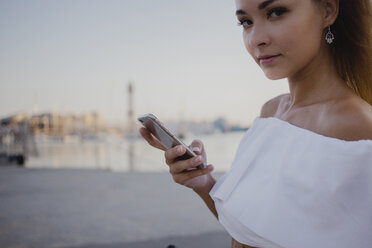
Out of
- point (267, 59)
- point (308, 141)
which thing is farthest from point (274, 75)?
point (308, 141)

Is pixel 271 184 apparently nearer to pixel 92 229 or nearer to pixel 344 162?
pixel 344 162

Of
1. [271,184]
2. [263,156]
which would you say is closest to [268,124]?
[263,156]

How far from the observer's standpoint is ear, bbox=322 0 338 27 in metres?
1.00

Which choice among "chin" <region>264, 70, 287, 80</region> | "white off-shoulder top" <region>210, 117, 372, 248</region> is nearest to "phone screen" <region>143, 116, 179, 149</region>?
"white off-shoulder top" <region>210, 117, 372, 248</region>

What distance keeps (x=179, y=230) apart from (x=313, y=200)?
2604 mm

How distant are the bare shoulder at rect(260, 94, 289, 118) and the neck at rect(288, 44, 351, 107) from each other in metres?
0.30

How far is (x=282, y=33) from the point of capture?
0.96m

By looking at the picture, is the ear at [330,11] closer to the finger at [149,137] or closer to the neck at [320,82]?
the neck at [320,82]

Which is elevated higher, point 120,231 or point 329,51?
point 329,51

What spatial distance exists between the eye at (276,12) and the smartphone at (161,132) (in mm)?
556

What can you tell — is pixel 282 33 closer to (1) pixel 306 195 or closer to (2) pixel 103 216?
(1) pixel 306 195

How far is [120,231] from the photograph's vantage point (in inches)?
126

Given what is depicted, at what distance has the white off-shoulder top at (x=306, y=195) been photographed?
0.79 meters

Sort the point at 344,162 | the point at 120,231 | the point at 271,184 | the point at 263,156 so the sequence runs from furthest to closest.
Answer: the point at 120,231, the point at 263,156, the point at 271,184, the point at 344,162
